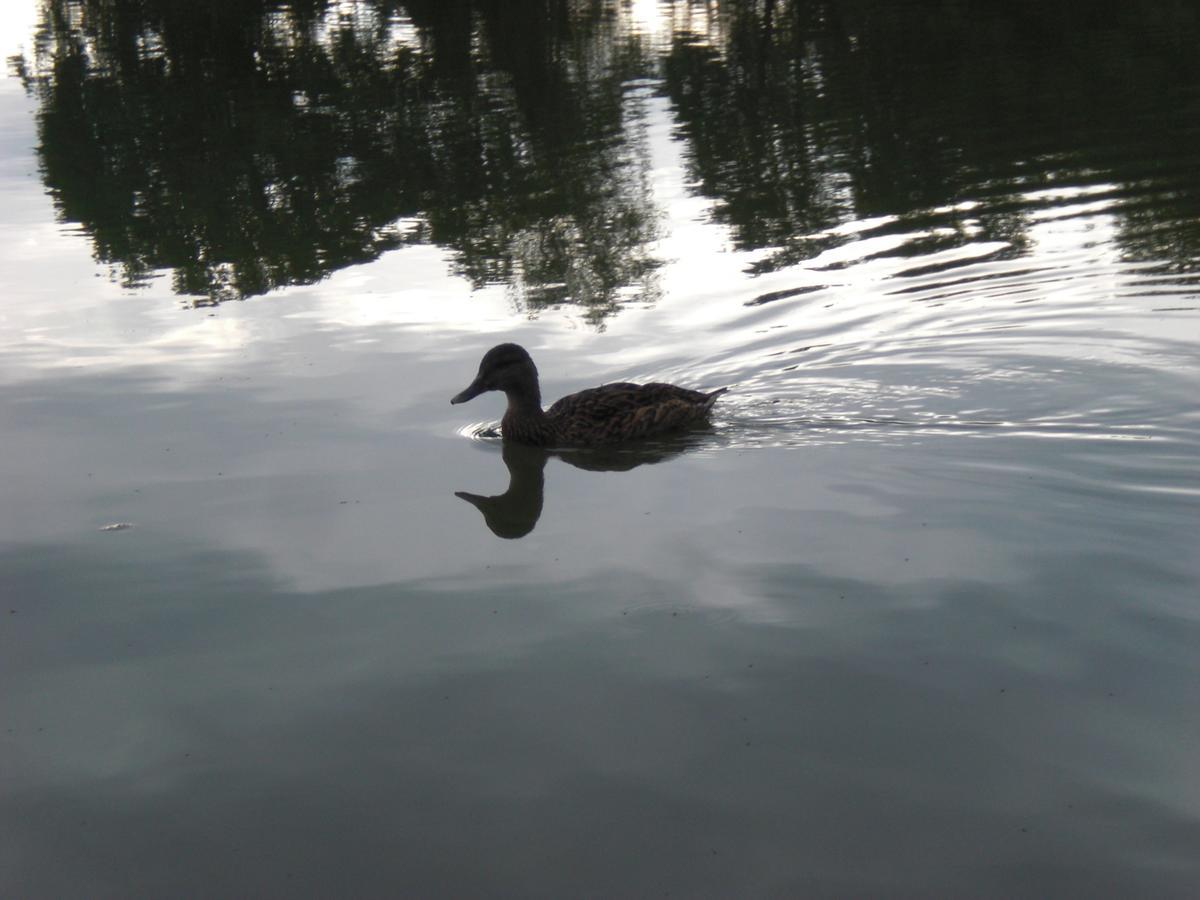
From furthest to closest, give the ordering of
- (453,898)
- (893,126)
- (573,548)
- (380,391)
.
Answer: (893,126)
(380,391)
(573,548)
(453,898)

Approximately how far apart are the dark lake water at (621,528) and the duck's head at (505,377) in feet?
1.20

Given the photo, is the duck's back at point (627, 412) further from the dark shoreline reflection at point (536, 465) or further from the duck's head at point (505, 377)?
the duck's head at point (505, 377)

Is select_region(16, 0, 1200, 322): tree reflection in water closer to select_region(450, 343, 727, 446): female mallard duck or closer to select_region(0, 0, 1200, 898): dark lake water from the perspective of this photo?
select_region(0, 0, 1200, 898): dark lake water

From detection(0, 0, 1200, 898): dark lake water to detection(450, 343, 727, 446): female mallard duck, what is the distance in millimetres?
241

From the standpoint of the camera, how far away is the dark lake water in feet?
16.9

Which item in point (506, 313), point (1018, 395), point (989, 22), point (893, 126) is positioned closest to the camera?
point (1018, 395)

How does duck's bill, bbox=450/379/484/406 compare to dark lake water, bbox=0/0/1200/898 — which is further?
duck's bill, bbox=450/379/484/406

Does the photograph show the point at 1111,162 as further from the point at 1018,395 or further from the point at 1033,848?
the point at 1033,848

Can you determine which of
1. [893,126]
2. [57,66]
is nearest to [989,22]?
[893,126]

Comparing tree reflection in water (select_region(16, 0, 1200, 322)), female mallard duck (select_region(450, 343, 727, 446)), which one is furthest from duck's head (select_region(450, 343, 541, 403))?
tree reflection in water (select_region(16, 0, 1200, 322))

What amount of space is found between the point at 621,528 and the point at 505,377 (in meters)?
2.50

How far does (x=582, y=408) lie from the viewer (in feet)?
32.5

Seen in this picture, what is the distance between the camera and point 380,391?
35.6ft

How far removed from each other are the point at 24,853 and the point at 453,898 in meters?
1.66
